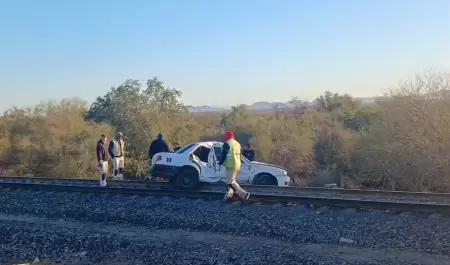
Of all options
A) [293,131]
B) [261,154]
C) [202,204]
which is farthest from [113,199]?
[293,131]

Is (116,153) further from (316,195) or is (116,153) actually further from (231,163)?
(316,195)

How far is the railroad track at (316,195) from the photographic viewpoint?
12781 mm

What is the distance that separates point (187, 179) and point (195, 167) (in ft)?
1.47

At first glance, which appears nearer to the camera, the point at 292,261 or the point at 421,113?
the point at 292,261

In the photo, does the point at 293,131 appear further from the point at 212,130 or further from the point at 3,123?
the point at 3,123

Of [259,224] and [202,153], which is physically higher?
[202,153]

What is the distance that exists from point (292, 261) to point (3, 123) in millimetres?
39609

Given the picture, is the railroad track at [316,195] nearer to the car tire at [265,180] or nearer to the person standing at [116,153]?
the person standing at [116,153]

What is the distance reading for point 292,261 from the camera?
9.19 meters

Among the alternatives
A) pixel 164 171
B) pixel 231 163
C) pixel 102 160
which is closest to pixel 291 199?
pixel 231 163

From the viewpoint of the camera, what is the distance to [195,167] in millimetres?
17562

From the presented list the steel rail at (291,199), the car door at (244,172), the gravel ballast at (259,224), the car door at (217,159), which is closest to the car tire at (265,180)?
the car door at (244,172)

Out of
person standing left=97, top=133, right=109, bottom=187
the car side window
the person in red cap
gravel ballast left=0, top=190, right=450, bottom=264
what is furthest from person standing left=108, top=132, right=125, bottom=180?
the person in red cap

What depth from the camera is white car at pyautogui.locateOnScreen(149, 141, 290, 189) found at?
691 inches
